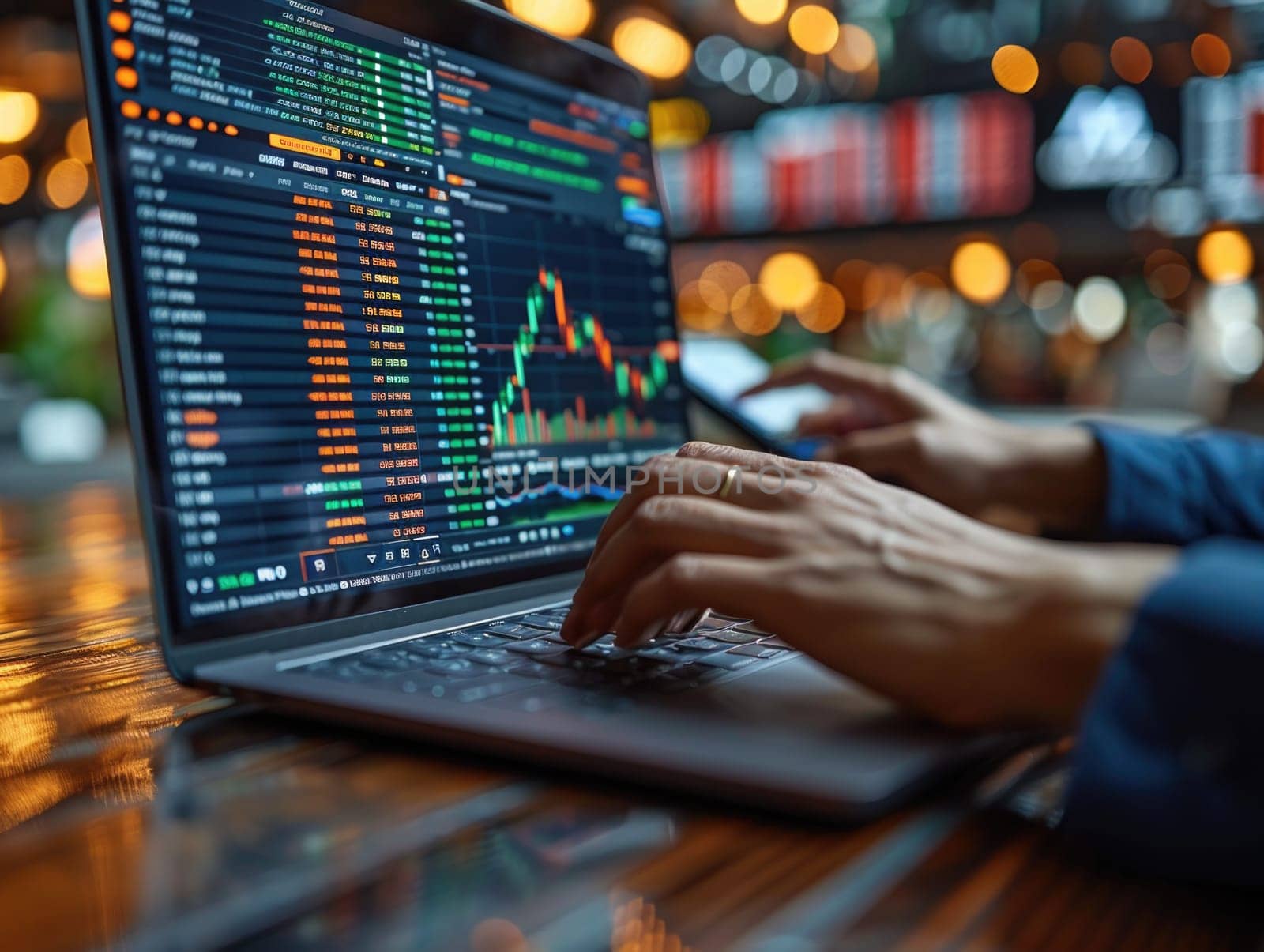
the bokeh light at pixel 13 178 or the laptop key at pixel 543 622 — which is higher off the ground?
the bokeh light at pixel 13 178

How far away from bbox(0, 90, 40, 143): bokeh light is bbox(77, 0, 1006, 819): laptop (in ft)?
15.7

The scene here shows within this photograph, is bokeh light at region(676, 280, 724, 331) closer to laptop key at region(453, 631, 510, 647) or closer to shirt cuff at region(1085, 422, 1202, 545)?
shirt cuff at region(1085, 422, 1202, 545)

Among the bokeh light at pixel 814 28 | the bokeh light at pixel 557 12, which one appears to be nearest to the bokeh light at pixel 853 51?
the bokeh light at pixel 814 28

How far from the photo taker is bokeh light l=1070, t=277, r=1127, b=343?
607 cm

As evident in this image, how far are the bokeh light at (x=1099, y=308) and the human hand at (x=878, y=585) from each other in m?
6.26

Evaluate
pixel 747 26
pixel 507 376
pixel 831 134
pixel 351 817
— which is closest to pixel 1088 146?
pixel 831 134

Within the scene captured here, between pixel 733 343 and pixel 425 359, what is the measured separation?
93 cm

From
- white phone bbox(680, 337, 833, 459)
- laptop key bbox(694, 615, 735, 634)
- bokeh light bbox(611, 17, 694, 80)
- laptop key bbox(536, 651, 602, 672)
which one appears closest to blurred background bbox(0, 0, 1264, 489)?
bokeh light bbox(611, 17, 694, 80)

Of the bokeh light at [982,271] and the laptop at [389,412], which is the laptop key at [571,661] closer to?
the laptop at [389,412]

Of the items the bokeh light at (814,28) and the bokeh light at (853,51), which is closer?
the bokeh light at (814,28)

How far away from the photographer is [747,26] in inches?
141

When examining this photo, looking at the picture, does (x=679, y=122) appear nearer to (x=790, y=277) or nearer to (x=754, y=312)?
(x=790, y=277)

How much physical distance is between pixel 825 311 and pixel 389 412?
6792 millimetres

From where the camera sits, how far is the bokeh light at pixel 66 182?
6.85 m
